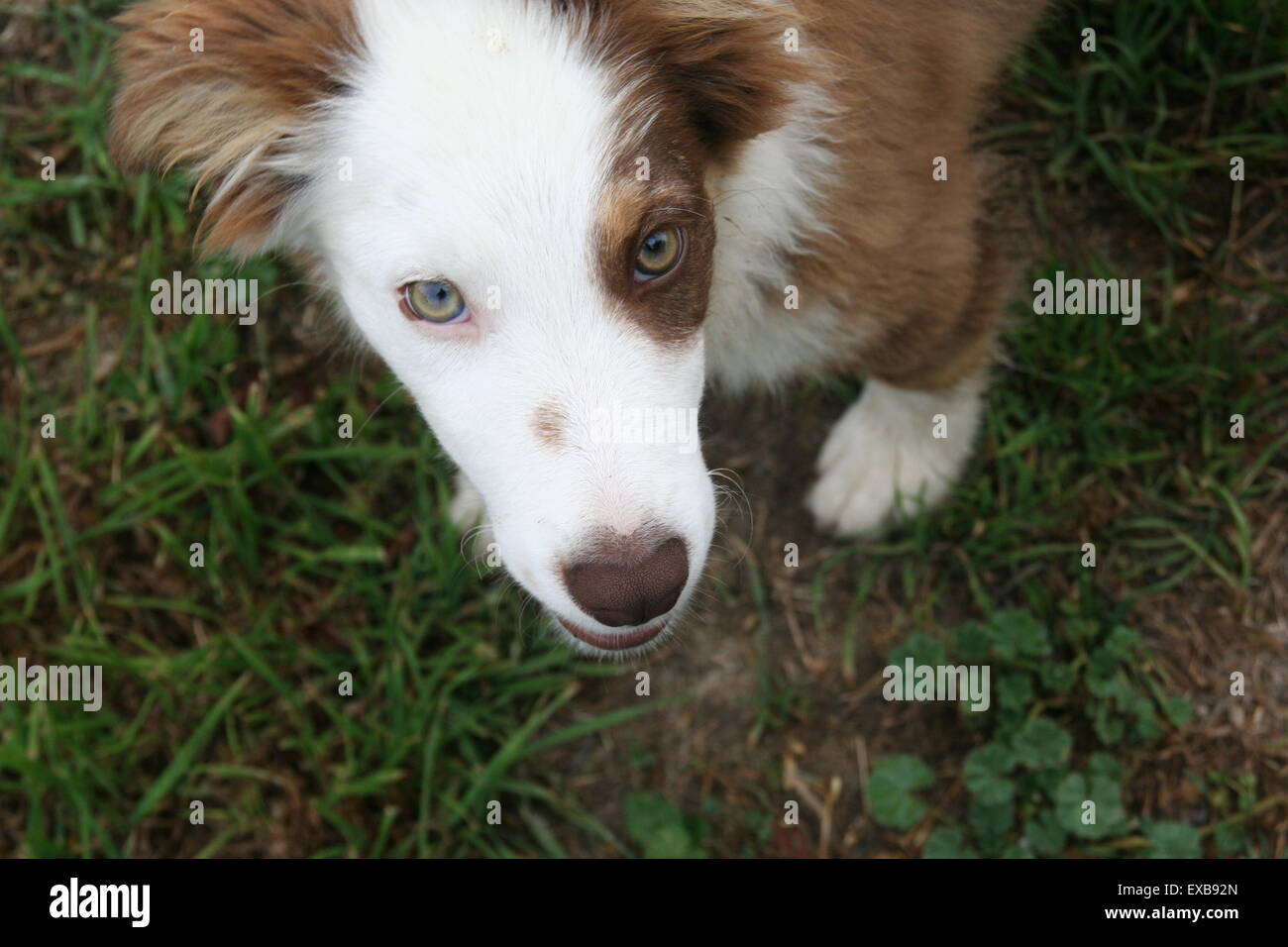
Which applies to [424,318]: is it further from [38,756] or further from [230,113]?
[38,756]

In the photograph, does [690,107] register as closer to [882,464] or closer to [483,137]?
[483,137]

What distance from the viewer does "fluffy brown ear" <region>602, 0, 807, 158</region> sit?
2.10m

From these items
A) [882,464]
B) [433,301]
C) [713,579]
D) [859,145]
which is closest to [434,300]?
[433,301]

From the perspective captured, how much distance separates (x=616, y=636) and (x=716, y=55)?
1189mm

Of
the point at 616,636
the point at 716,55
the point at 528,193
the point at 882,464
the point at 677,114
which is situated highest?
the point at 716,55

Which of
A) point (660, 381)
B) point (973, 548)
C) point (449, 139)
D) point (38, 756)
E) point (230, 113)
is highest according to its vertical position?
point (230, 113)

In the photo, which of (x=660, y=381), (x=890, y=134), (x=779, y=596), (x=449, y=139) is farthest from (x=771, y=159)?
(x=779, y=596)

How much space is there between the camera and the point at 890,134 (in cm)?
252

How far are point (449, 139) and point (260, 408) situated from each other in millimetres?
2182

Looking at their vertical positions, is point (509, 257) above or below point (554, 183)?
below

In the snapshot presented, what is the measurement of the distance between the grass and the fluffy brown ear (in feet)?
5.39

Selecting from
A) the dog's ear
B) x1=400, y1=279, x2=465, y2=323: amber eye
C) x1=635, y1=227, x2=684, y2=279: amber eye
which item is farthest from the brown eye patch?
the dog's ear

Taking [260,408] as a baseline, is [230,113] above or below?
above

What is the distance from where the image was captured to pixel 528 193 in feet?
6.27
